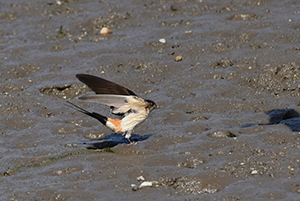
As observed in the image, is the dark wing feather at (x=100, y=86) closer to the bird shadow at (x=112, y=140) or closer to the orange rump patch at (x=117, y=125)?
the orange rump patch at (x=117, y=125)

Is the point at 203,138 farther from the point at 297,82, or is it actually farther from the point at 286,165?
the point at 297,82

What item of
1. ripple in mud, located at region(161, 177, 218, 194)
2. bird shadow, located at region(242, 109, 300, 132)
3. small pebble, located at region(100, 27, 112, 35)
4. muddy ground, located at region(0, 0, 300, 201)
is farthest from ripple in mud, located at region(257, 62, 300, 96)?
small pebble, located at region(100, 27, 112, 35)

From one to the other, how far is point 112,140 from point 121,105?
1.45ft

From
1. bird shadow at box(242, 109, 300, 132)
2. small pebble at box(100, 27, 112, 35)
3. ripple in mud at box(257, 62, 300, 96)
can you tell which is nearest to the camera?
bird shadow at box(242, 109, 300, 132)

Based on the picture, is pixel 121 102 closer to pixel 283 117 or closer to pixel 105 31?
pixel 283 117

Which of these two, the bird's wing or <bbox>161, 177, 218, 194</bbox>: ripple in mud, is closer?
<bbox>161, 177, 218, 194</bbox>: ripple in mud

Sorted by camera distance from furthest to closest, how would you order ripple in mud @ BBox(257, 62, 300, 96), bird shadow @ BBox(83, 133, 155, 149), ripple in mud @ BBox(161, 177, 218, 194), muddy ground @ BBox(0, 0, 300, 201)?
ripple in mud @ BBox(257, 62, 300, 96)
bird shadow @ BBox(83, 133, 155, 149)
muddy ground @ BBox(0, 0, 300, 201)
ripple in mud @ BBox(161, 177, 218, 194)

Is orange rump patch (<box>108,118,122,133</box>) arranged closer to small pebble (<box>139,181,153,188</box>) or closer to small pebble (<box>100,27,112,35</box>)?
small pebble (<box>139,181,153,188</box>)

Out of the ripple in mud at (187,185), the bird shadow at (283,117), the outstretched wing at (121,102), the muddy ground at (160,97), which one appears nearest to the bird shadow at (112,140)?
the muddy ground at (160,97)

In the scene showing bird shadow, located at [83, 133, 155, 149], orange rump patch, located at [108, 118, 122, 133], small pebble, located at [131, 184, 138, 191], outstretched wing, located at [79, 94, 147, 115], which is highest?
outstretched wing, located at [79, 94, 147, 115]

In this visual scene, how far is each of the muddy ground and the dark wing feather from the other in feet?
1.83

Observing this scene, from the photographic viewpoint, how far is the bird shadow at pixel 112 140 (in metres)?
7.05

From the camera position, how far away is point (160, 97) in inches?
316

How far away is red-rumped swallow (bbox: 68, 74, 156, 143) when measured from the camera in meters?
6.98
